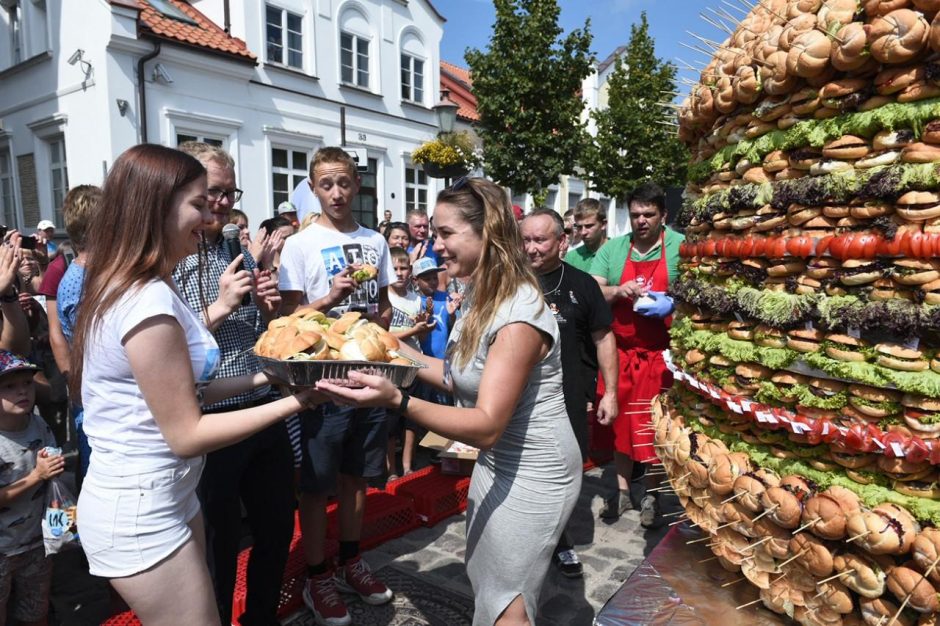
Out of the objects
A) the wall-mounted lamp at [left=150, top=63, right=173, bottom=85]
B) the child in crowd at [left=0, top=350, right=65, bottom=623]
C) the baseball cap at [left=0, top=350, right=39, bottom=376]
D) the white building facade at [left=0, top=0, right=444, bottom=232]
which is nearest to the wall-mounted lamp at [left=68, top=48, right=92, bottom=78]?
the white building facade at [left=0, top=0, right=444, bottom=232]

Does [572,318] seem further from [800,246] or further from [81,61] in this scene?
[81,61]

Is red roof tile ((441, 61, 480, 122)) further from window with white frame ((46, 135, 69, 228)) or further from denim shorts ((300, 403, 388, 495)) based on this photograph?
denim shorts ((300, 403, 388, 495))

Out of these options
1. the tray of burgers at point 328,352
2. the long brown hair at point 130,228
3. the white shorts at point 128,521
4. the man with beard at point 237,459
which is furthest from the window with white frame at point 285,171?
the white shorts at point 128,521

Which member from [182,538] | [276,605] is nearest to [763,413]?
[182,538]

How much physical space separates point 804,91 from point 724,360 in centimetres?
98

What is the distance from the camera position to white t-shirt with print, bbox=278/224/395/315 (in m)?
3.52

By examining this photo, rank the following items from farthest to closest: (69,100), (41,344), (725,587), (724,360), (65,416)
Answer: (69,100) < (65,416) < (41,344) < (725,587) < (724,360)

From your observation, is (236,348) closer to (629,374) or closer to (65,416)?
(629,374)

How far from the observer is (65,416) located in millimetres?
5910

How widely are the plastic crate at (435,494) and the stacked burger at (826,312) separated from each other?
2.64 metres

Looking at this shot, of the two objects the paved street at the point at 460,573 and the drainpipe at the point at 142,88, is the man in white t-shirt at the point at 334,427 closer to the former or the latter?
the paved street at the point at 460,573

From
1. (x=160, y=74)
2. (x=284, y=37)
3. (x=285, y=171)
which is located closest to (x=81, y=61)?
(x=160, y=74)

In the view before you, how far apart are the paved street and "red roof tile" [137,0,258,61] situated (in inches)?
492

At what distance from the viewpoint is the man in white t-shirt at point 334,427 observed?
338 centimetres
